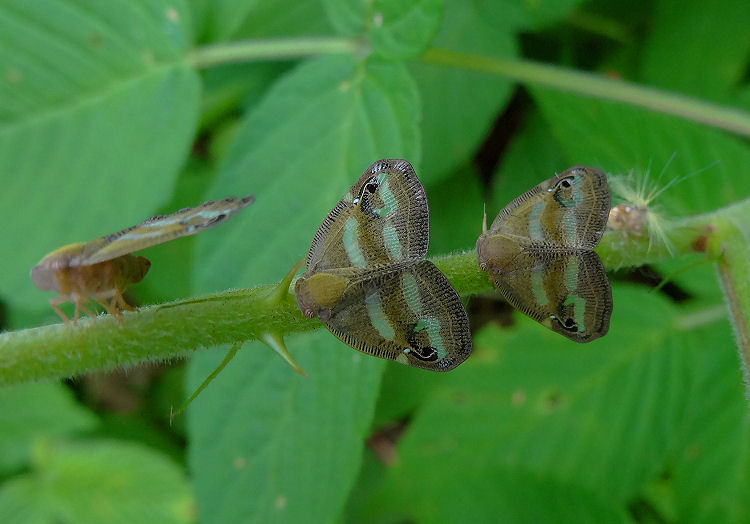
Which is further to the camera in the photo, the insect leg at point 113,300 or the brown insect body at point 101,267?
the insect leg at point 113,300

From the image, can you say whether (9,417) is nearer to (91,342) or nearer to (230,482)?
(230,482)

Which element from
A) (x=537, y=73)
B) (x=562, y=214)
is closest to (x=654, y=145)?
(x=537, y=73)

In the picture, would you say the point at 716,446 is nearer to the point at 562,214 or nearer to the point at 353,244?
the point at 562,214

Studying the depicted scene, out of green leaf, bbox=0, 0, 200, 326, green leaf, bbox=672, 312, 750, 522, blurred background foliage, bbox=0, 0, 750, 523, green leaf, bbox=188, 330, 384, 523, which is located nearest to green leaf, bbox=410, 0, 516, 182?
blurred background foliage, bbox=0, 0, 750, 523

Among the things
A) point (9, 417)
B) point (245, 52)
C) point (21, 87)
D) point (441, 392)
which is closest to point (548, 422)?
point (441, 392)

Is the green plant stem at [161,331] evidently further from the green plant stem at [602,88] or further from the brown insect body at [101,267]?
the green plant stem at [602,88]

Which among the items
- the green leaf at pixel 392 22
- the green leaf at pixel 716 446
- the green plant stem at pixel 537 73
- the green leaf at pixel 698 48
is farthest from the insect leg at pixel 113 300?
the green leaf at pixel 698 48

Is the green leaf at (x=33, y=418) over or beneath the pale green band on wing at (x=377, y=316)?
beneath
